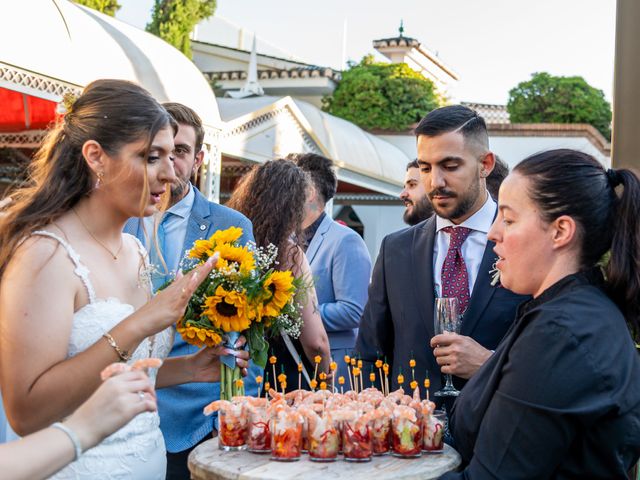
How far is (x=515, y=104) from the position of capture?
22.4m

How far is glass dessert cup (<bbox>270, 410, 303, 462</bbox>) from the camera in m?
2.52

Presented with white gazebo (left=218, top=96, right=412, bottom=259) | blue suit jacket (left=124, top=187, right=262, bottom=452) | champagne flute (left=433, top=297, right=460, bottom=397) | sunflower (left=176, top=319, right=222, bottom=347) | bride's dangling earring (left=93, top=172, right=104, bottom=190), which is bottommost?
blue suit jacket (left=124, top=187, right=262, bottom=452)

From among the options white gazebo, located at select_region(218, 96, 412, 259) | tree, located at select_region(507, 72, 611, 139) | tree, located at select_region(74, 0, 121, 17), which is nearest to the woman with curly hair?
white gazebo, located at select_region(218, 96, 412, 259)

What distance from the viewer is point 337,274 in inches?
208

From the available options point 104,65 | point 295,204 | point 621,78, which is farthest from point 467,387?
point 104,65

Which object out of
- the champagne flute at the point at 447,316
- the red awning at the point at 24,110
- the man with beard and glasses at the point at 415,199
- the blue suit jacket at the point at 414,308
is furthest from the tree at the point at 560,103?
the champagne flute at the point at 447,316

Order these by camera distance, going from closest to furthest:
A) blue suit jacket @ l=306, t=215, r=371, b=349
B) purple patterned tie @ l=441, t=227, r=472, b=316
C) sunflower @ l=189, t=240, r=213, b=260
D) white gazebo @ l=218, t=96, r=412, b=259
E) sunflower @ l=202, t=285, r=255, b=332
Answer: sunflower @ l=202, t=285, r=255, b=332
sunflower @ l=189, t=240, r=213, b=260
purple patterned tie @ l=441, t=227, r=472, b=316
blue suit jacket @ l=306, t=215, r=371, b=349
white gazebo @ l=218, t=96, r=412, b=259

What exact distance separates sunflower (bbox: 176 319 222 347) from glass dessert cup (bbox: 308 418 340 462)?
571mm

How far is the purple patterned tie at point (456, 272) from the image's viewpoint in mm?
3449

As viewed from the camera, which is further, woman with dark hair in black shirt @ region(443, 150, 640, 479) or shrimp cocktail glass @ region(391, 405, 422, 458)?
shrimp cocktail glass @ region(391, 405, 422, 458)

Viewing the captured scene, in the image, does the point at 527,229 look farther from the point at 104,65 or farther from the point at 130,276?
the point at 104,65

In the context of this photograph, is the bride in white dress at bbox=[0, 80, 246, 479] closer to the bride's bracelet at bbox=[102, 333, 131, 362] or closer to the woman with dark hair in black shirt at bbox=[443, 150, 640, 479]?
the bride's bracelet at bbox=[102, 333, 131, 362]

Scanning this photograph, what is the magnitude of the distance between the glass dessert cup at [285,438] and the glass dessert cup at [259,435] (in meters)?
0.07

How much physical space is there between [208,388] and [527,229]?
167 centimetres
